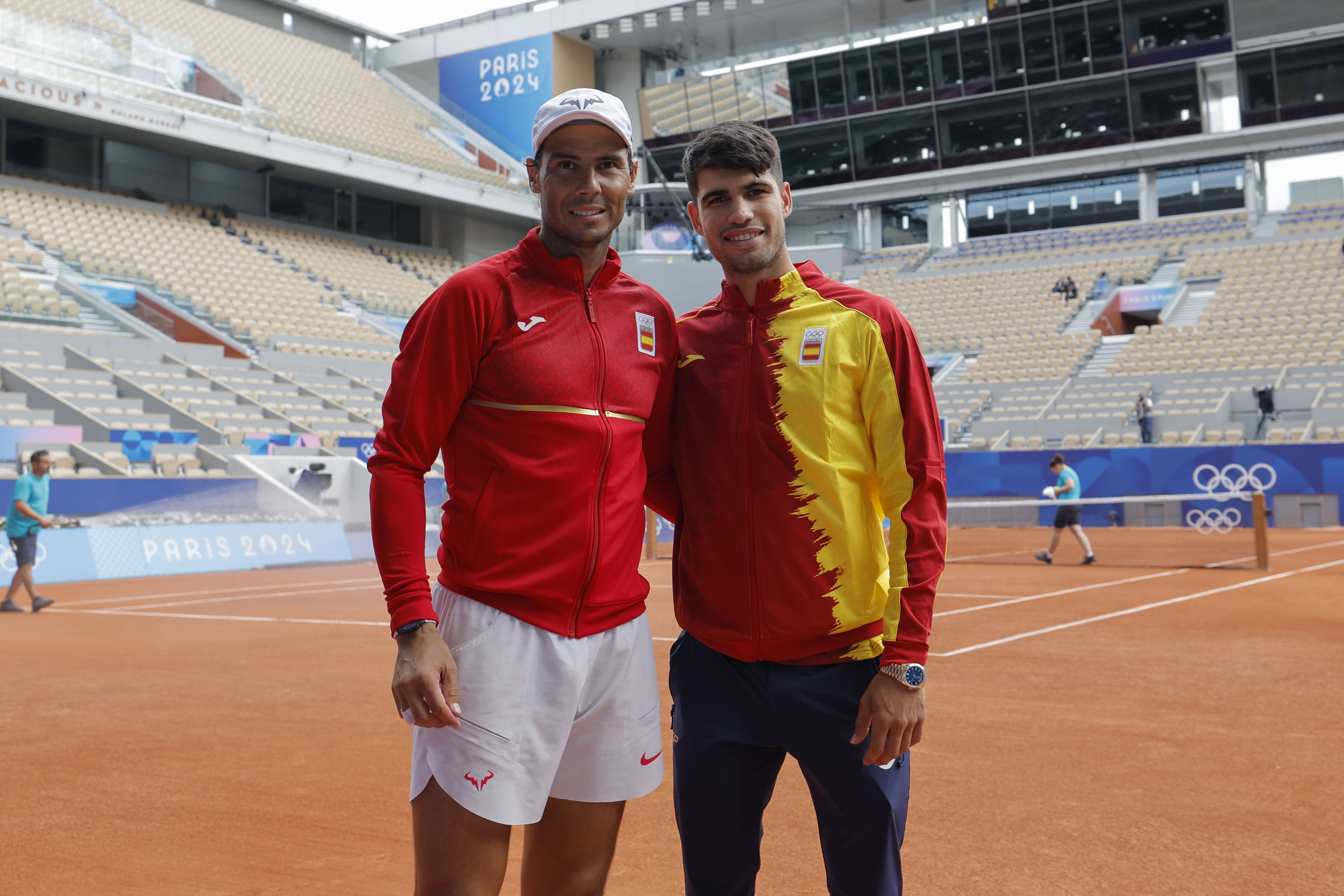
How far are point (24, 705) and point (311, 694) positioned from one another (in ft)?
5.72

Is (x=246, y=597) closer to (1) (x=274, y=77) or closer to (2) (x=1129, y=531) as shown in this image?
(2) (x=1129, y=531)

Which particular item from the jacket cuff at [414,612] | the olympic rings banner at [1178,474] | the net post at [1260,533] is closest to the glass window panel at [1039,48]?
the olympic rings banner at [1178,474]

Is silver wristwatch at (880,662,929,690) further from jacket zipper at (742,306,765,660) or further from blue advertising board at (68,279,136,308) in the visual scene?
blue advertising board at (68,279,136,308)

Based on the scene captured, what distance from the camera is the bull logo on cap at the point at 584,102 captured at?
2664 millimetres

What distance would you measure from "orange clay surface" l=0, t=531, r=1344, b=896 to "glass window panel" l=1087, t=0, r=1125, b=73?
3551 centimetres

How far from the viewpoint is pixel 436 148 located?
Result: 45250mm

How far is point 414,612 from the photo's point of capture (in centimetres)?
242

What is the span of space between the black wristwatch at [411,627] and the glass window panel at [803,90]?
4611 centimetres

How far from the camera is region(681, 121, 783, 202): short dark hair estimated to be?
282 centimetres

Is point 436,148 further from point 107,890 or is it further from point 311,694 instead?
point 107,890

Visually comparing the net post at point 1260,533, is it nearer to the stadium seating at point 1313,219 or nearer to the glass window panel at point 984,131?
the stadium seating at point 1313,219

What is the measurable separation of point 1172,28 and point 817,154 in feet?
45.6

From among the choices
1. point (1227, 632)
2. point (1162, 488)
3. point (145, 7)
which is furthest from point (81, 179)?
point (1227, 632)

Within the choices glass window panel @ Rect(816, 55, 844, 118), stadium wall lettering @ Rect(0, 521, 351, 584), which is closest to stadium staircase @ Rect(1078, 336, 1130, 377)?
glass window panel @ Rect(816, 55, 844, 118)
